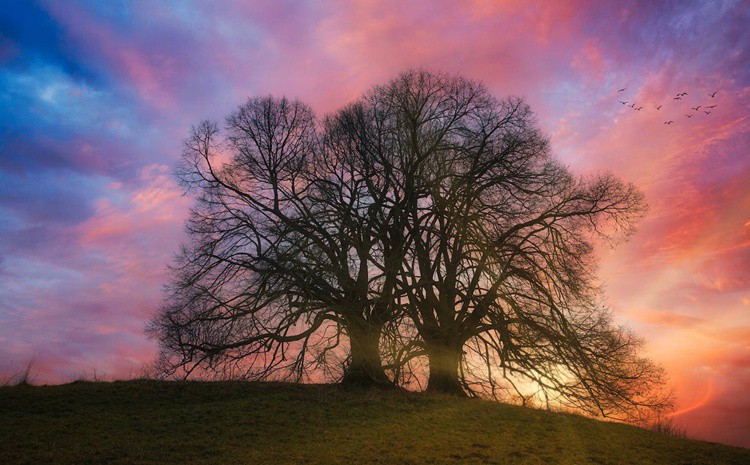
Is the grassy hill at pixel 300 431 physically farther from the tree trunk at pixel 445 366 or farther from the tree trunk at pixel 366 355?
the tree trunk at pixel 445 366

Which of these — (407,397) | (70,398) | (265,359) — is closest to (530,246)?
(407,397)

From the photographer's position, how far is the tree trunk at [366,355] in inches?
595

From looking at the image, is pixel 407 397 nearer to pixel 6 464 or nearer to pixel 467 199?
pixel 467 199

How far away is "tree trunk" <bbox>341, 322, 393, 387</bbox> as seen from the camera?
1512 centimetres

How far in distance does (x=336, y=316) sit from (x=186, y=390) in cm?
490

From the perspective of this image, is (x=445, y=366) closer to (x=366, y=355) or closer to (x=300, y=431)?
(x=366, y=355)

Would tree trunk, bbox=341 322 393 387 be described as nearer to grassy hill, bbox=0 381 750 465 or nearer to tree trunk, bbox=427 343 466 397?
grassy hill, bbox=0 381 750 465

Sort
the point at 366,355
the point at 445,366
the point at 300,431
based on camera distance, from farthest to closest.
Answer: the point at 445,366 → the point at 366,355 → the point at 300,431

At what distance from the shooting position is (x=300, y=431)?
430 inches

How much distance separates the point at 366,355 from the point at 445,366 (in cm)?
300

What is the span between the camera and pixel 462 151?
17.0 meters

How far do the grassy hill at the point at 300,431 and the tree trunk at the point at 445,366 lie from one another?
174 cm

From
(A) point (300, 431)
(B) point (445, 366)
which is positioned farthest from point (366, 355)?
(A) point (300, 431)

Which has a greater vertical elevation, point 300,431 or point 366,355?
point 366,355
